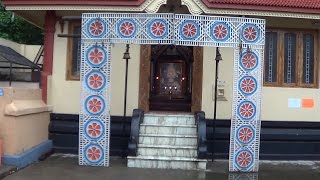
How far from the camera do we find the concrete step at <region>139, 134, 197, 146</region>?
35.2 feet

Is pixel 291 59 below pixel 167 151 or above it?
above

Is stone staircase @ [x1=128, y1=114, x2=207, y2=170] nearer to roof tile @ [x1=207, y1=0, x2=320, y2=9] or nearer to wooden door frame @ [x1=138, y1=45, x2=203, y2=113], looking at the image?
wooden door frame @ [x1=138, y1=45, x2=203, y2=113]

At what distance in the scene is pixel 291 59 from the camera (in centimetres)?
1214

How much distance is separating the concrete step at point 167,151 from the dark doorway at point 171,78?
Result: 2.19 m

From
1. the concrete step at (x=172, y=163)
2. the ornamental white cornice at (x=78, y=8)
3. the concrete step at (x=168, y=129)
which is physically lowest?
the concrete step at (x=172, y=163)

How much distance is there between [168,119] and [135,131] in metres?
1.13

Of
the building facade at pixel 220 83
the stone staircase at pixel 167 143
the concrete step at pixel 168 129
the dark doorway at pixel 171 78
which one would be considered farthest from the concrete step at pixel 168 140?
the dark doorway at pixel 171 78

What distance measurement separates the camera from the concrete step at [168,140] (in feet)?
35.2

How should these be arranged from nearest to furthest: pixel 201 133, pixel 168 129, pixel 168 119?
1. pixel 201 133
2. pixel 168 129
3. pixel 168 119

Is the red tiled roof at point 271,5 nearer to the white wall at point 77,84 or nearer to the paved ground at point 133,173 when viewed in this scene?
the white wall at point 77,84

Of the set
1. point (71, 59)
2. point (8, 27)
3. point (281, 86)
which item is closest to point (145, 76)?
point (71, 59)

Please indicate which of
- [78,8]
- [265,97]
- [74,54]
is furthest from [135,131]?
[265,97]

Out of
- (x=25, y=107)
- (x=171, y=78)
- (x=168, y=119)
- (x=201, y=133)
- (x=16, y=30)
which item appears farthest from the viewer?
(x=16, y=30)

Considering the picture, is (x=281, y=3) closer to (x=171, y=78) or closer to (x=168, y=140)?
(x=171, y=78)
